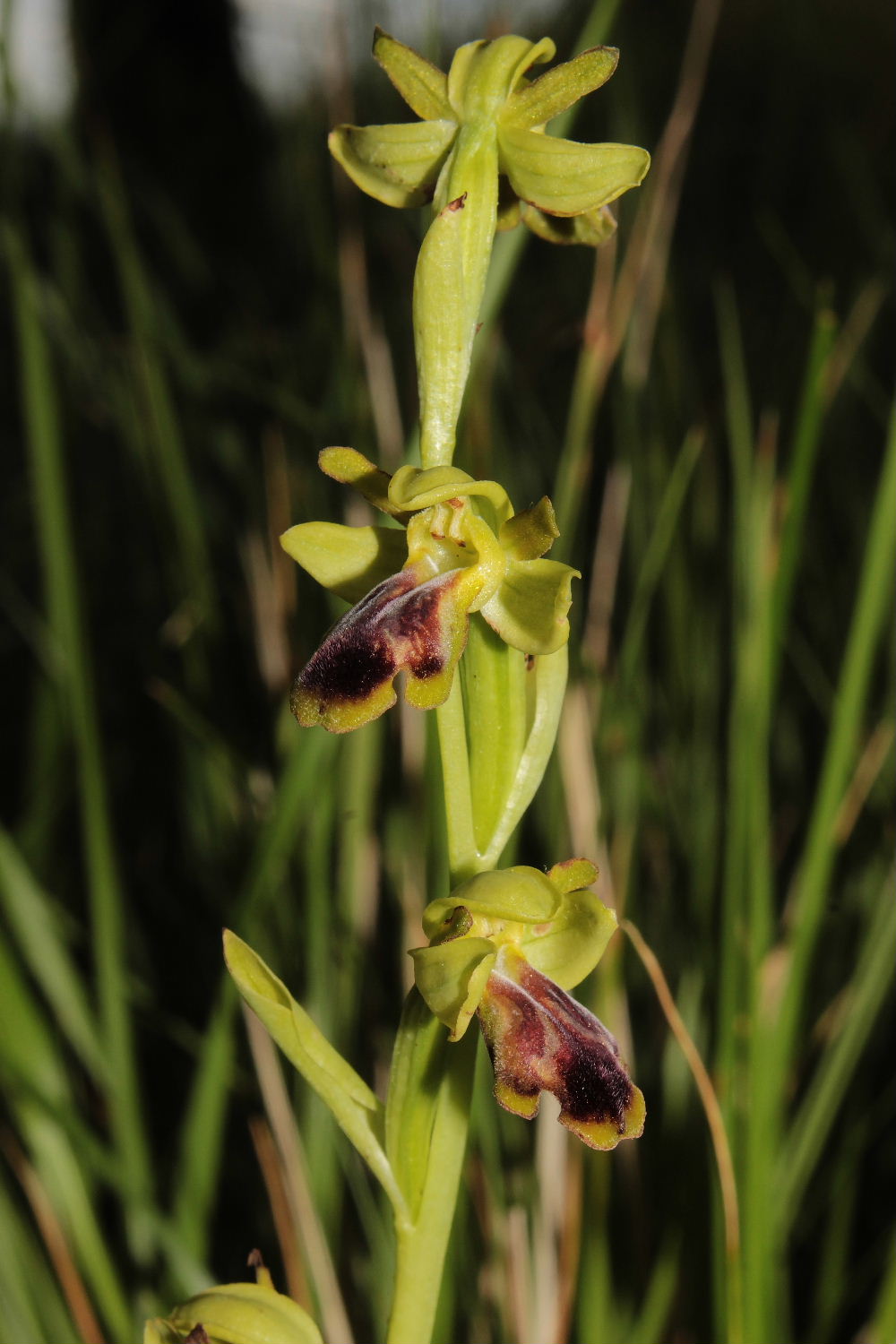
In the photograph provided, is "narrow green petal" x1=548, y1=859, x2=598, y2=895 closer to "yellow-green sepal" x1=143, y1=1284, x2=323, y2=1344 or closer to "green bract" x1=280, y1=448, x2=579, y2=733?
"green bract" x1=280, y1=448, x2=579, y2=733

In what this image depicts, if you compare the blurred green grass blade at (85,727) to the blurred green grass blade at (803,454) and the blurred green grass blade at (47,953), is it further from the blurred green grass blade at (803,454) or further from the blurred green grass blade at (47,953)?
the blurred green grass blade at (803,454)

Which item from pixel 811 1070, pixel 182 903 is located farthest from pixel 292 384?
pixel 811 1070

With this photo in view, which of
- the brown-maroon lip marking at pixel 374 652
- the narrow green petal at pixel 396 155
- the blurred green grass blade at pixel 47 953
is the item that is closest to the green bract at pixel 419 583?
the brown-maroon lip marking at pixel 374 652

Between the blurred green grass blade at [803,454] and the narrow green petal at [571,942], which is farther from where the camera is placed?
the blurred green grass blade at [803,454]

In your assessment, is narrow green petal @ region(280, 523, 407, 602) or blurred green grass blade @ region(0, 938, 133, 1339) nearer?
narrow green petal @ region(280, 523, 407, 602)

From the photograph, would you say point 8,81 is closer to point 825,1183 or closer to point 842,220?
point 825,1183

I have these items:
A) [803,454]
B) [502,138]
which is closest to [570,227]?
[502,138]

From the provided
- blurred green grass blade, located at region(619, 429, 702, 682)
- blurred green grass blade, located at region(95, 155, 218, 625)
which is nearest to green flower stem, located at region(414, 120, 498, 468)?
blurred green grass blade, located at region(619, 429, 702, 682)
